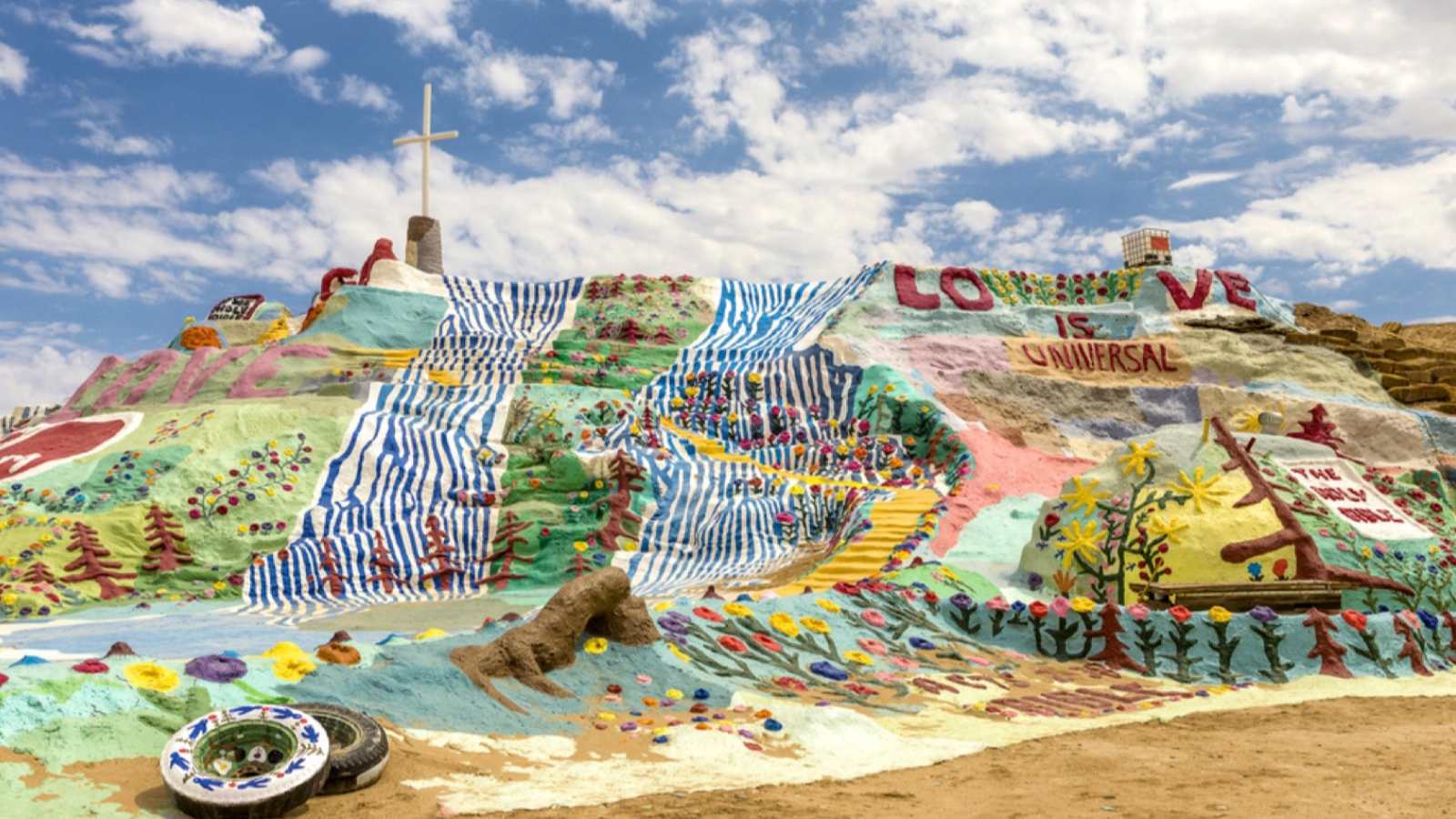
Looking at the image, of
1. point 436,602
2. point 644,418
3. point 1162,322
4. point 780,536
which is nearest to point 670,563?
point 780,536

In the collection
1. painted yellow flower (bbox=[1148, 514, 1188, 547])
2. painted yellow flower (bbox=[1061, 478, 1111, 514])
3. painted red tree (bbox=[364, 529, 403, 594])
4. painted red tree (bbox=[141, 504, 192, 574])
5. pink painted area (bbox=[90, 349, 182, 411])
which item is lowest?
painted red tree (bbox=[364, 529, 403, 594])

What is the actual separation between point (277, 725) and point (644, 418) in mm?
11478

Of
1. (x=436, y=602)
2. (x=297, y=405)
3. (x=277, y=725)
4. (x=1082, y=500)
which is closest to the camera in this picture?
(x=277, y=725)

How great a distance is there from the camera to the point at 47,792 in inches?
143

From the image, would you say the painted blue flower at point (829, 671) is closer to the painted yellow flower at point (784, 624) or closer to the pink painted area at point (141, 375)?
the painted yellow flower at point (784, 624)

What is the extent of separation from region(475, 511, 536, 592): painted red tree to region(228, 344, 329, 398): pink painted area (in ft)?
16.3

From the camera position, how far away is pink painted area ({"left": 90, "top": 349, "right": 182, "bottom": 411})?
16531mm

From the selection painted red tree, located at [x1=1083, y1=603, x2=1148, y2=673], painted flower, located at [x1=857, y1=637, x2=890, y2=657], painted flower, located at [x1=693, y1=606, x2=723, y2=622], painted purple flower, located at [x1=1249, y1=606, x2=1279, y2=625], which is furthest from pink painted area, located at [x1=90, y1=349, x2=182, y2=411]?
painted purple flower, located at [x1=1249, y1=606, x2=1279, y2=625]

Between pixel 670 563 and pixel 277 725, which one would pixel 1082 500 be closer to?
pixel 670 563

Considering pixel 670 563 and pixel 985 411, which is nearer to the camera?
pixel 670 563

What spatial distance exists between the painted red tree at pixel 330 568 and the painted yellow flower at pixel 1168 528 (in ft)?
24.1

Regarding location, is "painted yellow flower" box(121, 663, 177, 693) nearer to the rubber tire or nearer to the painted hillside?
the rubber tire

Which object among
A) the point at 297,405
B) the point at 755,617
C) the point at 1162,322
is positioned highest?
the point at 1162,322

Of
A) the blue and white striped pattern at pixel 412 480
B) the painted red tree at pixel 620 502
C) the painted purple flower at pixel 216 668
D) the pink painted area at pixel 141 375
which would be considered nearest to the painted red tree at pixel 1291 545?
the painted red tree at pixel 620 502
